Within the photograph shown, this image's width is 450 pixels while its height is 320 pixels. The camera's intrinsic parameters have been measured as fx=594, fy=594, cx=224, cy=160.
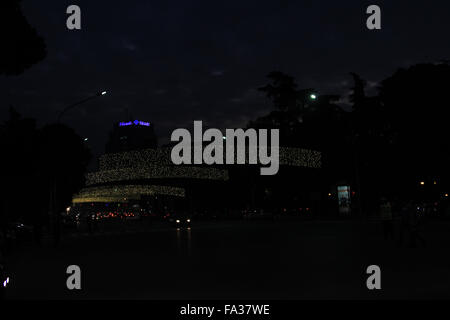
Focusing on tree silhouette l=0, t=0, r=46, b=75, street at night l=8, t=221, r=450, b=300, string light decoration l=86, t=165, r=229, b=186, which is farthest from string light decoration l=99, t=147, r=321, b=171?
tree silhouette l=0, t=0, r=46, b=75

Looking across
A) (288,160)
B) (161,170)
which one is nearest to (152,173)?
(161,170)

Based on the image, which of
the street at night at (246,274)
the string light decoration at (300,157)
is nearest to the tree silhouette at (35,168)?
the street at night at (246,274)

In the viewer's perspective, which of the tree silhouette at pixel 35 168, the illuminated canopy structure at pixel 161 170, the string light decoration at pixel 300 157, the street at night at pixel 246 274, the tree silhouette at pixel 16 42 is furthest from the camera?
Result: the string light decoration at pixel 300 157

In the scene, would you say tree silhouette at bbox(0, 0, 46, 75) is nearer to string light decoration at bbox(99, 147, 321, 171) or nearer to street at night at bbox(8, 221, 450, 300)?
street at night at bbox(8, 221, 450, 300)

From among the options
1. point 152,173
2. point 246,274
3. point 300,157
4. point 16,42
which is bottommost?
point 246,274

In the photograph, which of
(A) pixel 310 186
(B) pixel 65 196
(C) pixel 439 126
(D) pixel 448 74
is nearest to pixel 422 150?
(C) pixel 439 126

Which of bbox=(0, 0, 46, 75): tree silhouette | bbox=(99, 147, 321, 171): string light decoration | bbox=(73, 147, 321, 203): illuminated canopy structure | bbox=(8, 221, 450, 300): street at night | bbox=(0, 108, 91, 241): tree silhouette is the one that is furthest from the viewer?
bbox=(99, 147, 321, 171): string light decoration

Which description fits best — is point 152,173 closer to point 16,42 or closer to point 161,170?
point 161,170

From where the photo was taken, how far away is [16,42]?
1725cm

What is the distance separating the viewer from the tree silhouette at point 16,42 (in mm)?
16844

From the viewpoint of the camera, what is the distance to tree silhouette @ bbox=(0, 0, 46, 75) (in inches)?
663

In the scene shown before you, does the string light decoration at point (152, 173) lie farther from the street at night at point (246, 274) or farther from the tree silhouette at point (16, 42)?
the tree silhouette at point (16, 42)

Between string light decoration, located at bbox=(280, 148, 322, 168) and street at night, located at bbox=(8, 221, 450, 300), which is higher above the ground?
string light decoration, located at bbox=(280, 148, 322, 168)
